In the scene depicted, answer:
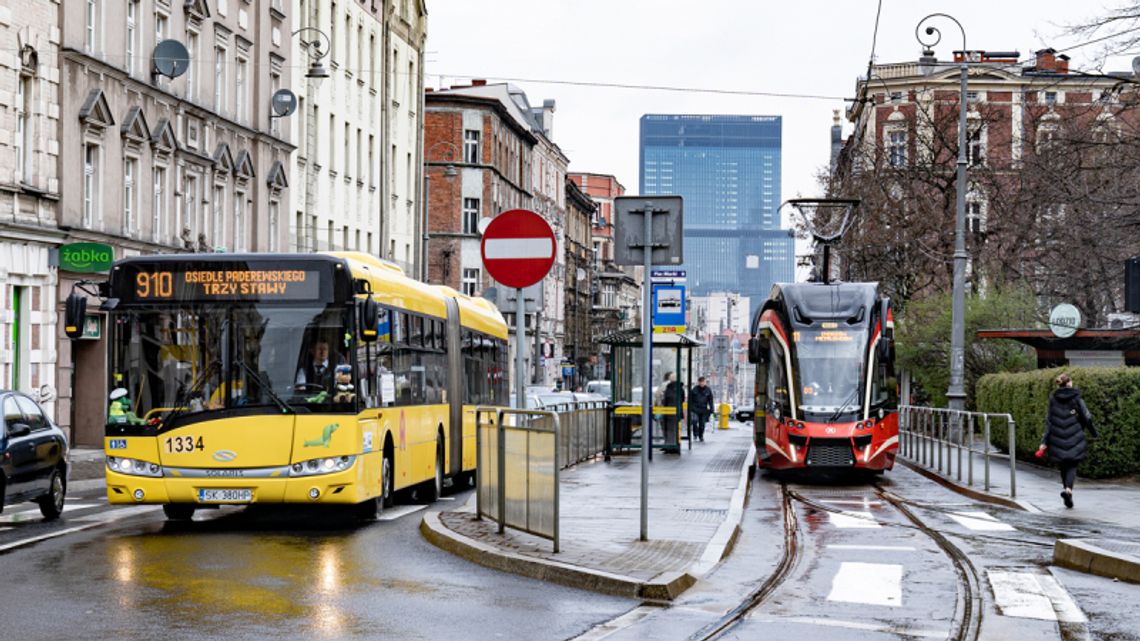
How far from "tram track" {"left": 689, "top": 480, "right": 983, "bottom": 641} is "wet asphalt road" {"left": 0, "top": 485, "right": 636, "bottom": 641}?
2.52ft

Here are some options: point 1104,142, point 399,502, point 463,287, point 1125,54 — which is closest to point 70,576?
point 399,502

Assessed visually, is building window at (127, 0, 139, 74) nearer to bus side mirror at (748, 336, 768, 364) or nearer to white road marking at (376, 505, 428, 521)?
bus side mirror at (748, 336, 768, 364)

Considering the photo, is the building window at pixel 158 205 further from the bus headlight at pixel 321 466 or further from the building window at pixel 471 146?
the building window at pixel 471 146

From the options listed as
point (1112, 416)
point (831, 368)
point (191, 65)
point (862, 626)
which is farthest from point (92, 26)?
point (862, 626)

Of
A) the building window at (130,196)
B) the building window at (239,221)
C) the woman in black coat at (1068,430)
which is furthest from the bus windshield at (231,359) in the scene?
the building window at (239,221)

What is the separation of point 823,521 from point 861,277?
42.0 metres

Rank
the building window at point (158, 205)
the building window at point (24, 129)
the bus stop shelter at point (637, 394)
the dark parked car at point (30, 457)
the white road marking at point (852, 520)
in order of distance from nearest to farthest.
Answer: the dark parked car at point (30, 457) → the white road marking at point (852, 520) → the building window at point (24, 129) → the bus stop shelter at point (637, 394) → the building window at point (158, 205)

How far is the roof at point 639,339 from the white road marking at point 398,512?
12.9 metres

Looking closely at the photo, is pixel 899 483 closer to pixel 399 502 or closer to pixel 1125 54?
pixel 1125 54

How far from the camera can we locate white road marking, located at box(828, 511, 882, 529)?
20.0 meters

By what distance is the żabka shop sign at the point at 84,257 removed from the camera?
3484cm

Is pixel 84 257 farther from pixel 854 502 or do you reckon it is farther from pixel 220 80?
pixel 854 502

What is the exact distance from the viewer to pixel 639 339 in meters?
34.5

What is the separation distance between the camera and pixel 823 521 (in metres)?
20.6
